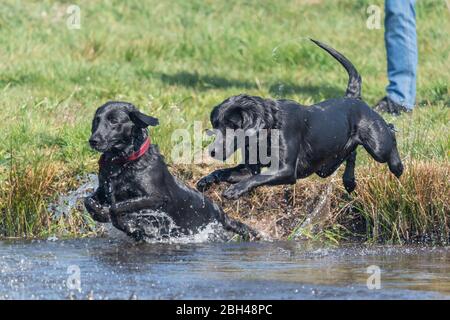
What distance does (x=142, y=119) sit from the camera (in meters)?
8.06

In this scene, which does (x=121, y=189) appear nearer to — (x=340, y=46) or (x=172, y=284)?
(x=172, y=284)

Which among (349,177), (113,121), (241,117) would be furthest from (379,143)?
(113,121)

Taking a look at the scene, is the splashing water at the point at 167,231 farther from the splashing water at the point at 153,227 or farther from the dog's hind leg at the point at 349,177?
the dog's hind leg at the point at 349,177

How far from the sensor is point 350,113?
832 cm

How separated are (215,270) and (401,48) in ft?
16.5

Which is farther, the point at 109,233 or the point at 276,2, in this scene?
the point at 276,2

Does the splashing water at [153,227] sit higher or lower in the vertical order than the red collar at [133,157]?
lower

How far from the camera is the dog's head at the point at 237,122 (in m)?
7.71

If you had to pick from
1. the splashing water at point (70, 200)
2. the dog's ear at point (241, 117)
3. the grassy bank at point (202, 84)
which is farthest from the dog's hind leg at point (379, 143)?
the splashing water at point (70, 200)

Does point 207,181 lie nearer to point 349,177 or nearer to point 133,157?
point 133,157

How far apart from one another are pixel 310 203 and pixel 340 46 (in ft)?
17.4

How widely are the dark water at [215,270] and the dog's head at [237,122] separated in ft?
2.40

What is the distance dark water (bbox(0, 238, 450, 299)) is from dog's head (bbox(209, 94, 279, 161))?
73cm
